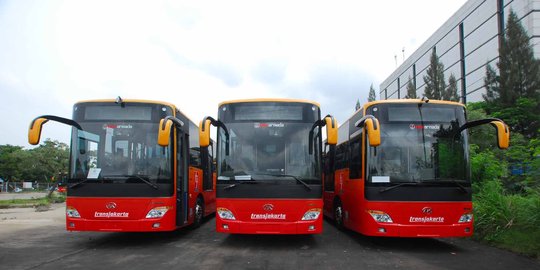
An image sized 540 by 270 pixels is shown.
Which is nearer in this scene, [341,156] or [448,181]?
[448,181]

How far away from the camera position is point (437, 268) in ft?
25.0

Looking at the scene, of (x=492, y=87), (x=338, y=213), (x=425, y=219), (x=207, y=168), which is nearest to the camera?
(x=425, y=219)

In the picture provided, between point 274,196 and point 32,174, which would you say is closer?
point 274,196

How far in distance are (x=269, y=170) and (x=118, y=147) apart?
337 cm

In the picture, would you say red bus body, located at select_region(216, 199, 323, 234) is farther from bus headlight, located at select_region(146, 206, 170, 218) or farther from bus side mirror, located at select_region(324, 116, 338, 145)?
bus headlight, located at select_region(146, 206, 170, 218)

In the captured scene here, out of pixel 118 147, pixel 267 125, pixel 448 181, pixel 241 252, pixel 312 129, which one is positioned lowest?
pixel 241 252

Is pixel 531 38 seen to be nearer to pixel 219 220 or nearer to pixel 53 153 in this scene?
pixel 219 220

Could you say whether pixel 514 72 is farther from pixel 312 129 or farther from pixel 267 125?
pixel 267 125

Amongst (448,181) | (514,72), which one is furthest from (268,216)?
A: (514,72)

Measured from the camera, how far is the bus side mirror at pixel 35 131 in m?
8.89

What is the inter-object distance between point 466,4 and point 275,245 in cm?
5058

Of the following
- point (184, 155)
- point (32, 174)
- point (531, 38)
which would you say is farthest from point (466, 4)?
point (32, 174)

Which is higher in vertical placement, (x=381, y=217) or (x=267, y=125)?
(x=267, y=125)

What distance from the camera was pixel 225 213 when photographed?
9.27m
